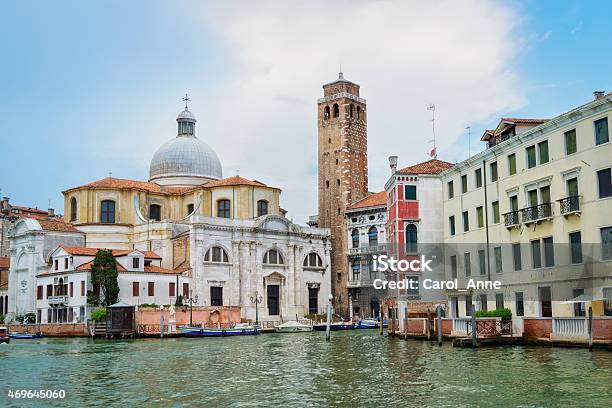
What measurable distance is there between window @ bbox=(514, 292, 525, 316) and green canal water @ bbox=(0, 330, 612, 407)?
3.22 metres

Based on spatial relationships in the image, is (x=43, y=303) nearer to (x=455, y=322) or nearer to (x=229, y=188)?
(x=229, y=188)

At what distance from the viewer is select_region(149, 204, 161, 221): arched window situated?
60.9 metres

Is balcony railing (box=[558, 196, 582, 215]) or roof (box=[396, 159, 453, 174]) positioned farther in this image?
roof (box=[396, 159, 453, 174])

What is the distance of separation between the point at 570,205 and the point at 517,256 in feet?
13.0

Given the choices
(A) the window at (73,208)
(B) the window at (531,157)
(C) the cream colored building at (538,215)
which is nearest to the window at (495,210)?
(C) the cream colored building at (538,215)

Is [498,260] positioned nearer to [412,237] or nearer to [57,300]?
[412,237]

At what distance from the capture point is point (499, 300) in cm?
3072

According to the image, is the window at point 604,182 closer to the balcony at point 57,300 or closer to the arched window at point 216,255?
the arched window at point 216,255

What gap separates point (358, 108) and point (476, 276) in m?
36.1

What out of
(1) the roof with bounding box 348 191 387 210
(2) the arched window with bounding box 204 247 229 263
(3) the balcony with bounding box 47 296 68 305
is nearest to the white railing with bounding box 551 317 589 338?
(2) the arched window with bounding box 204 247 229 263

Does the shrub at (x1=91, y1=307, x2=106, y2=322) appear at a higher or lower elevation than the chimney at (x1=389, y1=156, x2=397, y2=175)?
lower

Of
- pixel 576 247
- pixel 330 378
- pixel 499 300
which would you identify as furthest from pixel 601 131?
pixel 330 378

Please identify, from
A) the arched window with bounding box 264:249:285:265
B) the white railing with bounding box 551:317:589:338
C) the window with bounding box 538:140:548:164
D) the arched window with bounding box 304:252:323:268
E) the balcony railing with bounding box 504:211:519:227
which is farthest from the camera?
the arched window with bounding box 304:252:323:268

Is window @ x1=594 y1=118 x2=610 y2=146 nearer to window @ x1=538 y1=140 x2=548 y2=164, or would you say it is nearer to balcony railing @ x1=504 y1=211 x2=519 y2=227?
window @ x1=538 y1=140 x2=548 y2=164
